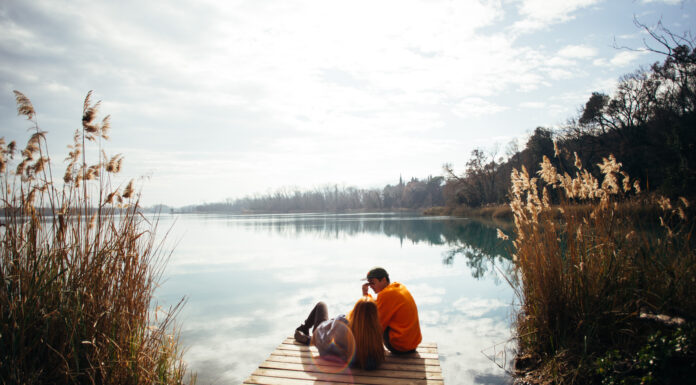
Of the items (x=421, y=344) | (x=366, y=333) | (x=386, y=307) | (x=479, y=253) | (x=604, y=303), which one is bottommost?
(x=479, y=253)

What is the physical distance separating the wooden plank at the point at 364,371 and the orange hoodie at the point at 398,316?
320mm

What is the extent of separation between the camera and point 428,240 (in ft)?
53.3

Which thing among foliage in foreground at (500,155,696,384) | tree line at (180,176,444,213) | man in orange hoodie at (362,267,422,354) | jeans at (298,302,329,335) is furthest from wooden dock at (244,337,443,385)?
tree line at (180,176,444,213)

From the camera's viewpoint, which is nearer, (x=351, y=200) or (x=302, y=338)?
(x=302, y=338)

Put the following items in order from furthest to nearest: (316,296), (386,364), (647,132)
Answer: (647,132) < (316,296) < (386,364)

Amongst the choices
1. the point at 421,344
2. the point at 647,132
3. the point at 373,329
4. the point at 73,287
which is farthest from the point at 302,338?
the point at 647,132

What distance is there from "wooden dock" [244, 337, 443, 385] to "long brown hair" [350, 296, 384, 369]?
0.13 metres

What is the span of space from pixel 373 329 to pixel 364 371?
0.37 meters

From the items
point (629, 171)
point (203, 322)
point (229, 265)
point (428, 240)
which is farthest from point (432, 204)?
point (203, 322)

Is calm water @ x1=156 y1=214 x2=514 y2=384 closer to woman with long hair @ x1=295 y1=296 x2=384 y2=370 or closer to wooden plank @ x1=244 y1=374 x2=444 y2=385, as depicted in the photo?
wooden plank @ x1=244 y1=374 x2=444 y2=385

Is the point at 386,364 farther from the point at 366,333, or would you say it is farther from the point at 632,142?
the point at 632,142

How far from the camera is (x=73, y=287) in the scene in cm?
223

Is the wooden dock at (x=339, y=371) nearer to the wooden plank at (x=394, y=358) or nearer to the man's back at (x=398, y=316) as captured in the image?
the wooden plank at (x=394, y=358)

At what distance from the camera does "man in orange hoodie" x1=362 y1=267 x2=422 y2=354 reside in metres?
3.38
